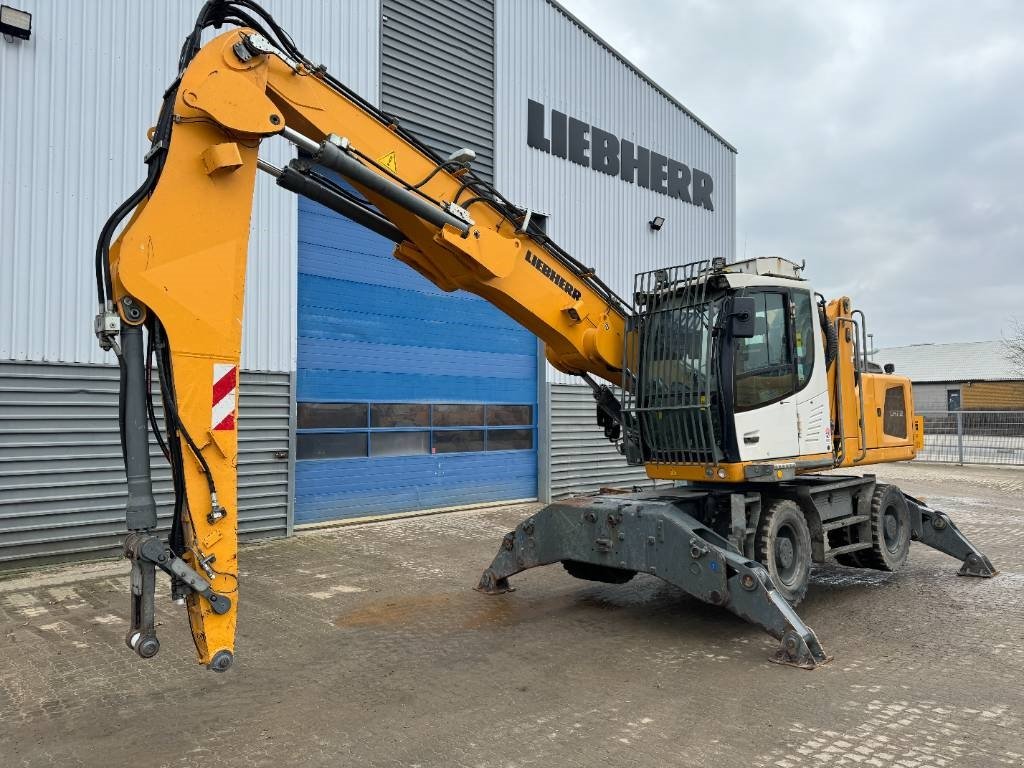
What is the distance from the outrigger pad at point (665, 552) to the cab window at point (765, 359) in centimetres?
104

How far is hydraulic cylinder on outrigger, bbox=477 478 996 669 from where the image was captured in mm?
5535

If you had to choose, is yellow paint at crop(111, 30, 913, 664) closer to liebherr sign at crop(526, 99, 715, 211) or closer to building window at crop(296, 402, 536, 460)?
building window at crop(296, 402, 536, 460)

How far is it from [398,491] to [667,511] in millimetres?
6226

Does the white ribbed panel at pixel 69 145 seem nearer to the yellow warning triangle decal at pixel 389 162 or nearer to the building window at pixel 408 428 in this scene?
the building window at pixel 408 428

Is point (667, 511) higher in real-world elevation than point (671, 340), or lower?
lower

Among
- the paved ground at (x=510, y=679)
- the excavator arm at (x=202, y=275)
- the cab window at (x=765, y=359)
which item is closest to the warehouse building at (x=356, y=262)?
the paved ground at (x=510, y=679)

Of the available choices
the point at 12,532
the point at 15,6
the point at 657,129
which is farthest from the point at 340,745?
the point at 657,129

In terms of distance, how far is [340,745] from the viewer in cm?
410

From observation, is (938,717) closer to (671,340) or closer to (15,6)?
(671,340)

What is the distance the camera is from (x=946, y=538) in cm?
848

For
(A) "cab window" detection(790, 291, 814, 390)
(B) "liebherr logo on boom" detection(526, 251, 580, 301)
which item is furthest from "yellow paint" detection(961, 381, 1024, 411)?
(B) "liebherr logo on boom" detection(526, 251, 580, 301)

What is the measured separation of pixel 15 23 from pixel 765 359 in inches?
324

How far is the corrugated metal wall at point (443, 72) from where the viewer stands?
11.5 meters

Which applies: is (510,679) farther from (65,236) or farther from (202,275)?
(65,236)
